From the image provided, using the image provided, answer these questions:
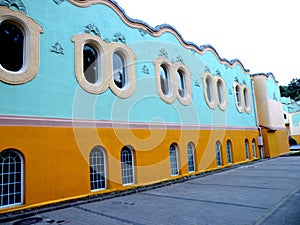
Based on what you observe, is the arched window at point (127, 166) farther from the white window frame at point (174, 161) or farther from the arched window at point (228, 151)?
the arched window at point (228, 151)

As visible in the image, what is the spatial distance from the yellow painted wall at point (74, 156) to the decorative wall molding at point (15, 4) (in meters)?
3.57

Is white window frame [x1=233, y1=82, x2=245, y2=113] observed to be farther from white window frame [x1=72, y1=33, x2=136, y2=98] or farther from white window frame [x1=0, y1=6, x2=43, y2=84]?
white window frame [x1=0, y1=6, x2=43, y2=84]

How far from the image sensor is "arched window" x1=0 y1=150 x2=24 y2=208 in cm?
641

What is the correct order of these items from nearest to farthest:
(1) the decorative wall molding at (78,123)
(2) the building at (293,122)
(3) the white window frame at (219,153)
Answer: (1) the decorative wall molding at (78,123) < (3) the white window frame at (219,153) < (2) the building at (293,122)

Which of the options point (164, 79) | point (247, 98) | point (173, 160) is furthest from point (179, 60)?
point (247, 98)

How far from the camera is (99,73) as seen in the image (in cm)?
927

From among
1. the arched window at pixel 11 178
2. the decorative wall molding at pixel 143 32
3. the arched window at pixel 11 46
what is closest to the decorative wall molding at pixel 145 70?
the decorative wall molding at pixel 143 32

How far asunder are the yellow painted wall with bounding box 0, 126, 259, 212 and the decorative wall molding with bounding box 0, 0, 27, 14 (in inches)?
141

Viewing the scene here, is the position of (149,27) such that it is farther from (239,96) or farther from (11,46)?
(239,96)

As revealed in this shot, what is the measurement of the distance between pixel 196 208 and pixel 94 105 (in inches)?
191

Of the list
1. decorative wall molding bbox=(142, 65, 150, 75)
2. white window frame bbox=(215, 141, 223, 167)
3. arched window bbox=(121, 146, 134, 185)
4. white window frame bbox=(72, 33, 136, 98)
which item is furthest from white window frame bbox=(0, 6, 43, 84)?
white window frame bbox=(215, 141, 223, 167)

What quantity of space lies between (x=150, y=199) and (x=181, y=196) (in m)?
1.03

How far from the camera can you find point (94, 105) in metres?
A: 8.72

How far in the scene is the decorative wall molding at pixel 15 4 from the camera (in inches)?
276
